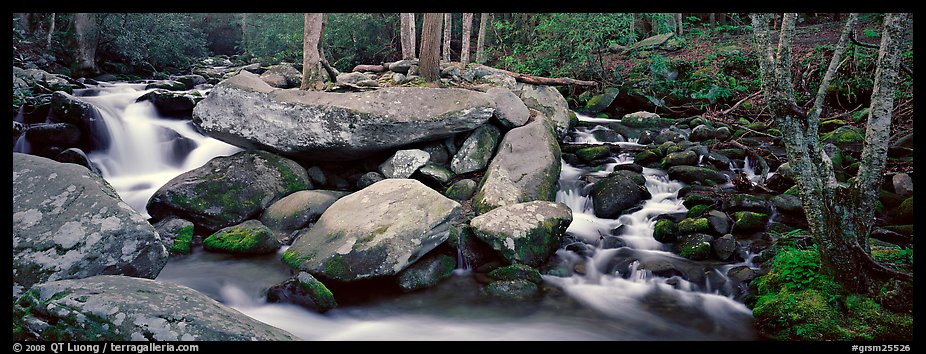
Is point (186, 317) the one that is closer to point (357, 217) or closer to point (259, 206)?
point (357, 217)

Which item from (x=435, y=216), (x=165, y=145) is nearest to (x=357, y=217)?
(x=435, y=216)

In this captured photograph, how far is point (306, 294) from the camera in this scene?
5.16 metres

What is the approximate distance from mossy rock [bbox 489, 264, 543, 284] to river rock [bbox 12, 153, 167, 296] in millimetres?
3595

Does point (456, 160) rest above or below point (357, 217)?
above

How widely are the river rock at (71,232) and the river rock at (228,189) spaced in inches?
105

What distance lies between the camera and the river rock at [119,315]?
2.87 meters

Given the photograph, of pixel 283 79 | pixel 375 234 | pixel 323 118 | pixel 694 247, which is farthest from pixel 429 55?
pixel 694 247

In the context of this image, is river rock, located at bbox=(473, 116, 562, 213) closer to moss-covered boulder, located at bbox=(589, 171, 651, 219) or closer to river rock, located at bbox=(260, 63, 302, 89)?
moss-covered boulder, located at bbox=(589, 171, 651, 219)

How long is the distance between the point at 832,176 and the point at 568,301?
9.47ft

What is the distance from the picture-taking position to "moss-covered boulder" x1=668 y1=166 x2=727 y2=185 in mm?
8750

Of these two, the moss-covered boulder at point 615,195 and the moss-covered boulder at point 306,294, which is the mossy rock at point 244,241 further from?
the moss-covered boulder at point 615,195

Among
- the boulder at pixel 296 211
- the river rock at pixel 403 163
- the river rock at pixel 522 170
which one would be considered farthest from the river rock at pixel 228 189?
the river rock at pixel 522 170

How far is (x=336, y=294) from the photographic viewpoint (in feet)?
18.0

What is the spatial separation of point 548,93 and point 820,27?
1663 centimetres
